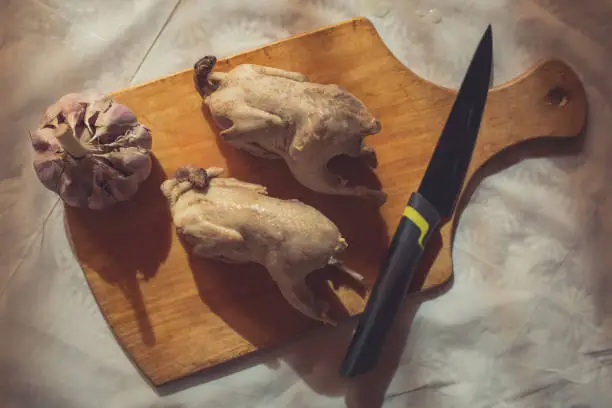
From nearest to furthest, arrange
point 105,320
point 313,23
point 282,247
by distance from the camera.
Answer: point 282,247, point 105,320, point 313,23

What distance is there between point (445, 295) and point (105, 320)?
0.60m

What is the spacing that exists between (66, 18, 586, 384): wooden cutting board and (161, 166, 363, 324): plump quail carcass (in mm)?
66

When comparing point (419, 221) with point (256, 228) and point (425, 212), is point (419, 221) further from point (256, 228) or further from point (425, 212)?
point (256, 228)

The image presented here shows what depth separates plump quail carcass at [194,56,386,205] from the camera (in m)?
1.01

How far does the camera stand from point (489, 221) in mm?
1189

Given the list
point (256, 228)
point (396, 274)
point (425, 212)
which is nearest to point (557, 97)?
point (425, 212)

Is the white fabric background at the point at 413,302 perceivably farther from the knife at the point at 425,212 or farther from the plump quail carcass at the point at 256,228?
the plump quail carcass at the point at 256,228

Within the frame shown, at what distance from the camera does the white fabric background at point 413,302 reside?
1135 mm

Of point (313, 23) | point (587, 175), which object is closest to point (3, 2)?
point (313, 23)

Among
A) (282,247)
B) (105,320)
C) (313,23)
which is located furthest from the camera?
(313,23)

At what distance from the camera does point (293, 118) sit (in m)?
1.01

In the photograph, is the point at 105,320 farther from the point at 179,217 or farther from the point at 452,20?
the point at 452,20

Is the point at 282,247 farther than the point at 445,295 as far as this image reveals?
No

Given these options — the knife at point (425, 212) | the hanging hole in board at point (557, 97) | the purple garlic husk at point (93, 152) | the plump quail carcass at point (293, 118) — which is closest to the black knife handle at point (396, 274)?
the knife at point (425, 212)
